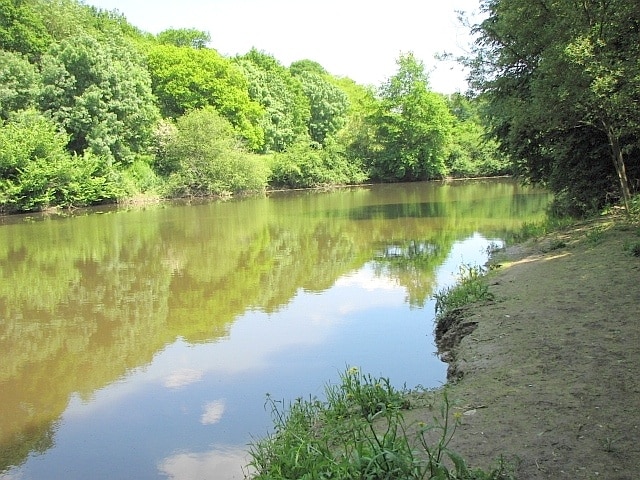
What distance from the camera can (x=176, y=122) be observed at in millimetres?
47656

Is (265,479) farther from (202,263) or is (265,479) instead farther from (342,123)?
(342,123)

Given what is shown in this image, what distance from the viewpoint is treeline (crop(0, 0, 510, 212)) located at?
34094 mm

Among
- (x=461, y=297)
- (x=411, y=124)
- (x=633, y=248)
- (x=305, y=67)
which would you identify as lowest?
(x=461, y=297)

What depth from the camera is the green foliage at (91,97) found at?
3578 cm

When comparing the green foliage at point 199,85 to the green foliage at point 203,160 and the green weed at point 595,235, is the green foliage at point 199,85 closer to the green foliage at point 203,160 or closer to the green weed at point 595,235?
the green foliage at point 203,160

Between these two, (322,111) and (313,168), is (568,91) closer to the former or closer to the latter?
(313,168)

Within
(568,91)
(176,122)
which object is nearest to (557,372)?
(568,91)

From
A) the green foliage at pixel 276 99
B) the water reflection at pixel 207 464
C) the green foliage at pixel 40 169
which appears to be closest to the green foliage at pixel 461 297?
the water reflection at pixel 207 464

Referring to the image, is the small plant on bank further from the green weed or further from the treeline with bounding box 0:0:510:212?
the treeline with bounding box 0:0:510:212

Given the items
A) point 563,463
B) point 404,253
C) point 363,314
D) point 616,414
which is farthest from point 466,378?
point 404,253

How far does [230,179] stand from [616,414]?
131ft

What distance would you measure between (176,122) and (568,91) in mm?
41439

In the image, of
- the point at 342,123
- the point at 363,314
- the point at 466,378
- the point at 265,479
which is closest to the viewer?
the point at 265,479

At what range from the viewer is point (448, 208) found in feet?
89.5
